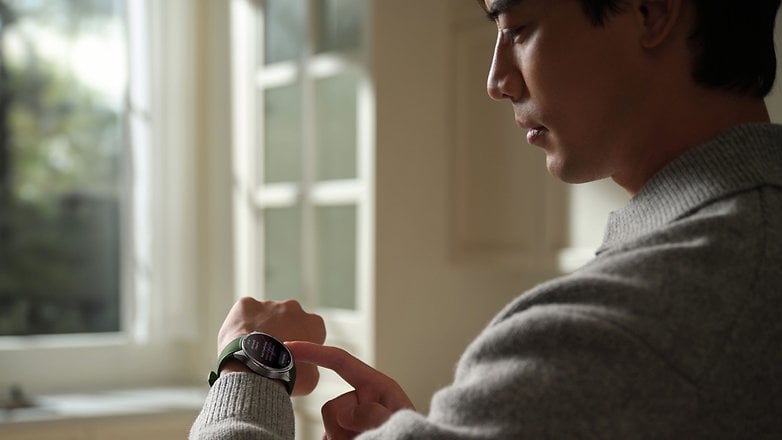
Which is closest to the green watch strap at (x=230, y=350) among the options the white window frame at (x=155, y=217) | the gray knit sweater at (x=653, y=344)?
the gray knit sweater at (x=653, y=344)

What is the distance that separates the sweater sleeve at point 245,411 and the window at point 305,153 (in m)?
1.23

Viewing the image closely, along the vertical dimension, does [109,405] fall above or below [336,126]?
below

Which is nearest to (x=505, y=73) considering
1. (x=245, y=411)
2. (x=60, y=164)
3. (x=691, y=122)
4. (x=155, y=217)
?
(x=691, y=122)

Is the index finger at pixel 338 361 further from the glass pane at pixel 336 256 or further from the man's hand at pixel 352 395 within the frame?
the glass pane at pixel 336 256

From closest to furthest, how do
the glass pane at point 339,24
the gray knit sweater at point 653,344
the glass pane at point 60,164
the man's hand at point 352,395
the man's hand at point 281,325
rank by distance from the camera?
the gray knit sweater at point 653,344 → the man's hand at point 352,395 → the man's hand at point 281,325 → the glass pane at point 339,24 → the glass pane at point 60,164

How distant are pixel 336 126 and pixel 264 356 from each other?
140 centimetres

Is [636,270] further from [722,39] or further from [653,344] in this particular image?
[722,39]

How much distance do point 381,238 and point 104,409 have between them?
91 cm

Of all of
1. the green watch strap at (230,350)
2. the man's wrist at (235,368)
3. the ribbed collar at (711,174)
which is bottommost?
the man's wrist at (235,368)

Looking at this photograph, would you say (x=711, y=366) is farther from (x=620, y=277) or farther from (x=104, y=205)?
(x=104, y=205)

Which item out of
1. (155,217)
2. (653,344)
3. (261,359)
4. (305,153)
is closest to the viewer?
(653,344)

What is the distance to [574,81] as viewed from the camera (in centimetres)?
79

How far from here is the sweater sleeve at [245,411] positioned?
0.82m

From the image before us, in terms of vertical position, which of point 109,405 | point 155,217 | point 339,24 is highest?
point 339,24
